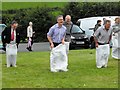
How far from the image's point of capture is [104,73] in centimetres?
1273

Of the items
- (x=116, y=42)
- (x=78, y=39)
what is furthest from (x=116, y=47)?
(x=78, y=39)

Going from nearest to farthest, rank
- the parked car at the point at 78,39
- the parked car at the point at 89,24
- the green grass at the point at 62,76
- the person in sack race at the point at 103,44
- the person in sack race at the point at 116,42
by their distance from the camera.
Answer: the green grass at the point at 62,76
the person in sack race at the point at 103,44
the person in sack race at the point at 116,42
the parked car at the point at 78,39
the parked car at the point at 89,24

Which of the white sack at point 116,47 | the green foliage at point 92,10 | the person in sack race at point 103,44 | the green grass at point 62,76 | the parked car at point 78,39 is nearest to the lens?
the green grass at point 62,76

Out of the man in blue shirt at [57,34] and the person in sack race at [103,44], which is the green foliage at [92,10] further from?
the man in blue shirt at [57,34]

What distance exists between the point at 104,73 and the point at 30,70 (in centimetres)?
253

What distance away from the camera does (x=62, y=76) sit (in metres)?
12.2

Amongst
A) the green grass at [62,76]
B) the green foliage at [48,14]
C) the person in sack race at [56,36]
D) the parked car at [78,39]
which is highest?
the green foliage at [48,14]

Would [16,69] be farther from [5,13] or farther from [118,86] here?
[5,13]

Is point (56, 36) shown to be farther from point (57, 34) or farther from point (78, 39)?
point (78, 39)

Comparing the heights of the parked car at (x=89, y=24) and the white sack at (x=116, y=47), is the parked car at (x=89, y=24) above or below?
above

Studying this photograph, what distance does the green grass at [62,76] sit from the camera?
10.8 metres

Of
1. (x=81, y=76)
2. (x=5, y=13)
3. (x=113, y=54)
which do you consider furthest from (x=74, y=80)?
(x=5, y=13)

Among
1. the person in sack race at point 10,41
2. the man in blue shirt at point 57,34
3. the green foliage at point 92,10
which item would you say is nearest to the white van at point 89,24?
the green foliage at point 92,10

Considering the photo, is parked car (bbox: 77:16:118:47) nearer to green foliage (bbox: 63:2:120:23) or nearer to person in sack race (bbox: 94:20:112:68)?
green foliage (bbox: 63:2:120:23)
